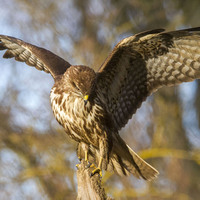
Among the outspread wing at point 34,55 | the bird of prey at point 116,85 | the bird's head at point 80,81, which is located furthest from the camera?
the outspread wing at point 34,55

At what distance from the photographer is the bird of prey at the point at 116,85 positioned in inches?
207

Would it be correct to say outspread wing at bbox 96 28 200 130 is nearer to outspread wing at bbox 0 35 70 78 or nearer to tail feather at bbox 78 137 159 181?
tail feather at bbox 78 137 159 181

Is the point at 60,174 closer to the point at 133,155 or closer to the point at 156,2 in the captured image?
the point at 133,155

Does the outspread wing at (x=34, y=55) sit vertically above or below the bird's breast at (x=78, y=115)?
above

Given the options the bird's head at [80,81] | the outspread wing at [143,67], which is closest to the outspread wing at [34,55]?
the bird's head at [80,81]

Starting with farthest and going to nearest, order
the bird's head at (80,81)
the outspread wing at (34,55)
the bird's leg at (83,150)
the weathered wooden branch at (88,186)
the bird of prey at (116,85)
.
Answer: the outspread wing at (34,55), the bird's leg at (83,150), the bird of prey at (116,85), the bird's head at (80,81), the weathered wooden branch at (88,186)

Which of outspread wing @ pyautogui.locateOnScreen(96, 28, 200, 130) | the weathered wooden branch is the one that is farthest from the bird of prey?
the weathered wooden branch

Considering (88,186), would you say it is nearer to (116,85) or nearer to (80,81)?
(80,81)

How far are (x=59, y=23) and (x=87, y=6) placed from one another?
188 centimetres

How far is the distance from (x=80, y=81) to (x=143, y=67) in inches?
44.8

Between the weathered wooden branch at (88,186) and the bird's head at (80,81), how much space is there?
34.2 inches

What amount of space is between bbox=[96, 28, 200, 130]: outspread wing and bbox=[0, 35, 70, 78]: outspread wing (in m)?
0.77

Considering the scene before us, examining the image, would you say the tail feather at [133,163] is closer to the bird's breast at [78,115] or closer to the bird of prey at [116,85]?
the bird of prey at [116,85]

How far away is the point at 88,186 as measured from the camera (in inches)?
180
